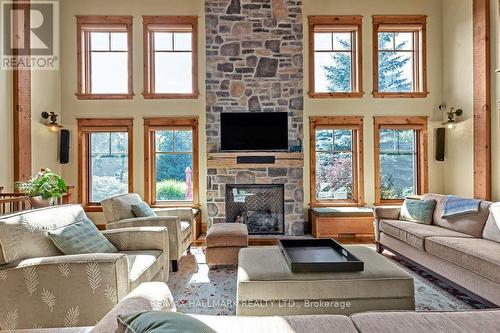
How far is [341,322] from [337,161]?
15.7ft

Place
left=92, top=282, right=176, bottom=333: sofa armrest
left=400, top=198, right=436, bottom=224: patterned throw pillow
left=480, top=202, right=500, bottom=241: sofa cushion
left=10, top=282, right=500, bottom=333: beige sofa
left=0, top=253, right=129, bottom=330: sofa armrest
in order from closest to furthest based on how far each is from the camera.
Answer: left=92, top=282, right=176, bottom=333: sofa armrest, left=10, top=282, right=500, bottom=333: beige sofa, left=0, top=253, right=129, bottom=330: sofa armrest, left=480, top=202, right=500, bottom=241: sofa cushion, left=400, top=198, right=436, bottom=224: patterned throw pillow

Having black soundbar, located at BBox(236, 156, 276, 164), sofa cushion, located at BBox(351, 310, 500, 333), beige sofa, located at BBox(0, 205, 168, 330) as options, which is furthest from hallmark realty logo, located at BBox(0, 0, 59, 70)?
sofa cushion, located at BBox(351, 310, 500, 333)

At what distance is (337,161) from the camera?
233 inches

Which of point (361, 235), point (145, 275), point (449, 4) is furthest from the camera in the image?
point (449, 4)

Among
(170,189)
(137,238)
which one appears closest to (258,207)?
(170,189)

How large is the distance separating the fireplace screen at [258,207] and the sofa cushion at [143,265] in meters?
2.68

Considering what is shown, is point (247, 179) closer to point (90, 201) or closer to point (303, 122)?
point (303, 122)

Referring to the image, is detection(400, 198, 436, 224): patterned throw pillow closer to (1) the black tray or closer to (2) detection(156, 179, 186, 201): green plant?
(1) the black tray

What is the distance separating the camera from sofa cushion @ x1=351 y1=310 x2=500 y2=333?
1320 mm

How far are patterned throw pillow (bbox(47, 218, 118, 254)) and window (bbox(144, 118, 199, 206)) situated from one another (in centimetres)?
314

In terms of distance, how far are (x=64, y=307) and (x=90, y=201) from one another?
4.40m

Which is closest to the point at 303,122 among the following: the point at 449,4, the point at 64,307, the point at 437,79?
the point at 437,79

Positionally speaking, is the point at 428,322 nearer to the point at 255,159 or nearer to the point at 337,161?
the point at 255,159

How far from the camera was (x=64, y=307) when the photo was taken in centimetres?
192
